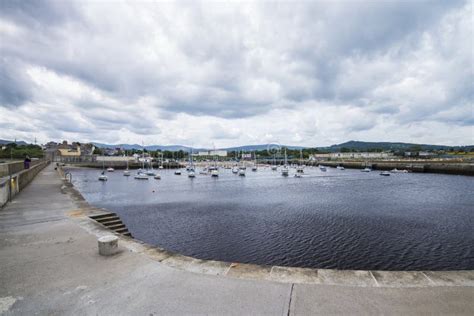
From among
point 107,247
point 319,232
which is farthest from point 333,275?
point 319,232

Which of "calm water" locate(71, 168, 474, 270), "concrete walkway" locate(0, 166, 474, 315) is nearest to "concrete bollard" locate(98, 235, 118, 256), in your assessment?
"concrete walkway" locate(0, 166, 474, 315)

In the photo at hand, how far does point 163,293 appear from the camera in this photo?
15.9 feet

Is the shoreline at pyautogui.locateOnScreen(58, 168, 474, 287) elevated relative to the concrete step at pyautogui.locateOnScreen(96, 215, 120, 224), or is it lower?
elevated

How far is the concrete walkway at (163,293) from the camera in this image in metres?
4.27

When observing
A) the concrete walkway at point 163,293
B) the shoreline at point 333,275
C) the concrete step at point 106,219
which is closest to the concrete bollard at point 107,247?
the concrete walkway at point 163,293

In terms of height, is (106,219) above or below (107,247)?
below

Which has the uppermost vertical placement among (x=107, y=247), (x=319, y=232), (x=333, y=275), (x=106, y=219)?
(x=107, y=247)

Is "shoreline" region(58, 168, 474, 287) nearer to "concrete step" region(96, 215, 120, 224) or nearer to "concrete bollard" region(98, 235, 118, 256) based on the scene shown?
"concrete bollard" region(98, 235, 118, 256)

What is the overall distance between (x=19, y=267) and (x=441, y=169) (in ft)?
321

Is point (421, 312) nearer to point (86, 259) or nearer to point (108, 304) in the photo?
point (108, 304)

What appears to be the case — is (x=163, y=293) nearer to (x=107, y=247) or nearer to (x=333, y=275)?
(x=107, y=247)

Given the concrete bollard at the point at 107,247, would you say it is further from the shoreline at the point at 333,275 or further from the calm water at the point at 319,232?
the calm water at the point at 319,232

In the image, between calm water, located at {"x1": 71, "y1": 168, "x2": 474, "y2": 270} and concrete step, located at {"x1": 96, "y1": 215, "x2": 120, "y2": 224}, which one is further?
calm water, located at {"x1": 71, "y1": 168, "x2": 474, "y2": 270}

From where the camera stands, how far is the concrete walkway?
4.27 meters
